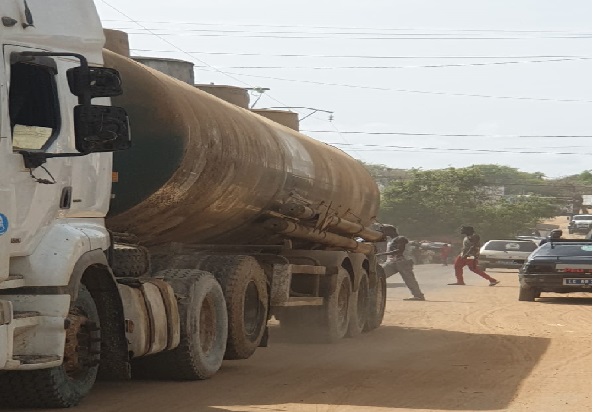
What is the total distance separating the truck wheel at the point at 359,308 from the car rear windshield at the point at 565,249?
333 inches

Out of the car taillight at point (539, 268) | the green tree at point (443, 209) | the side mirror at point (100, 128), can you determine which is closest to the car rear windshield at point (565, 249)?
the car taillight at point (539, 268)

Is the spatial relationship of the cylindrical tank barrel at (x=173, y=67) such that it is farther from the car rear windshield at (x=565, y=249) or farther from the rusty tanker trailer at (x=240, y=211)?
the car rear windshield at (x=565, y=249)

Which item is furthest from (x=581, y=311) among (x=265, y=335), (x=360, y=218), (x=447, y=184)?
(x=447, y=184)

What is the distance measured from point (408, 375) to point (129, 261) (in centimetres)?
320

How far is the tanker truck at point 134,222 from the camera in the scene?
8953mm

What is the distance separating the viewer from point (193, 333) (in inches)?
464

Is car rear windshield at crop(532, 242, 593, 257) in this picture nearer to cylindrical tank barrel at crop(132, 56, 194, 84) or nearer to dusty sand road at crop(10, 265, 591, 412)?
dusty sand road at crop(10, 265, 591, 412)

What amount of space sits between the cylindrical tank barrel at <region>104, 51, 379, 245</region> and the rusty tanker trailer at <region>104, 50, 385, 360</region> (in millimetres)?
12

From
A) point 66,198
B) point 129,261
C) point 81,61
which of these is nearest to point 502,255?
point 129,261

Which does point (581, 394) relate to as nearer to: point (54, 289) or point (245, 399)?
point (245, 399)

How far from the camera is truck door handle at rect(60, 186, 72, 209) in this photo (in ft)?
31.3

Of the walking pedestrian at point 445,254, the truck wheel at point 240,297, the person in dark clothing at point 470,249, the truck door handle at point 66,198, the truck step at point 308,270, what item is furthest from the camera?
the walking pedestrian at point 445,254

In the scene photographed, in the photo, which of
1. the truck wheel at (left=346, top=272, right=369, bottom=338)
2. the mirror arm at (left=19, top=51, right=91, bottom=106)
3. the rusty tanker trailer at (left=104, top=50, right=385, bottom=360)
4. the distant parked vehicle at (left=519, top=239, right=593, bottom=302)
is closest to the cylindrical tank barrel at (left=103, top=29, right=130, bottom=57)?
the rusty tanker trailer at (left=104, top=50, right=385, bottom=360)

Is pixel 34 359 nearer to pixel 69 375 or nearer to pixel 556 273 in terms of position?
pixel 69 375
